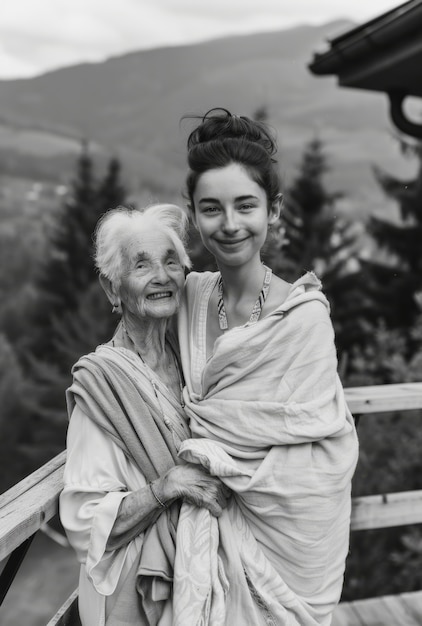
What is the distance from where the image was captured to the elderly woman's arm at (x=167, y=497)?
139cm

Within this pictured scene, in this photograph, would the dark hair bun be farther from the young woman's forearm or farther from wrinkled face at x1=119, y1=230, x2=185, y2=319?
the young woman's forearm

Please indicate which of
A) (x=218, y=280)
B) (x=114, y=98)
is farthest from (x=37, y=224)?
(x=114, y=98)

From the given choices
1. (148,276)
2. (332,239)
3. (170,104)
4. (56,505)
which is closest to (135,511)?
(56,505)

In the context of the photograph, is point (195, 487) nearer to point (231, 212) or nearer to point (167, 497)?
point (167, 497)

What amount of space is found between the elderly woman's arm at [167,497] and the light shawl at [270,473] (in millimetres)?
32

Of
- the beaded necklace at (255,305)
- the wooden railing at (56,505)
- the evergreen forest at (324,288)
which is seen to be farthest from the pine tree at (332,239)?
the beaded necklace at (255,305)

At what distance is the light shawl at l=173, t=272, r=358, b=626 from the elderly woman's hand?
0.09ft

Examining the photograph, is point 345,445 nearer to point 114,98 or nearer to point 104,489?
point 104,489

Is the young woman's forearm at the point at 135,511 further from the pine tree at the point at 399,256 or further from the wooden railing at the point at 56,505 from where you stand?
the pine tree at the point at 399,256

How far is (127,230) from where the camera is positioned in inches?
60.7

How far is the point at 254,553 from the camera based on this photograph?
55.8 inches

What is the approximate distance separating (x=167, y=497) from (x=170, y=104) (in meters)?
78.4

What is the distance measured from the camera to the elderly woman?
1408 mm

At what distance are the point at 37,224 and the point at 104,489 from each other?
3617 centimetres
